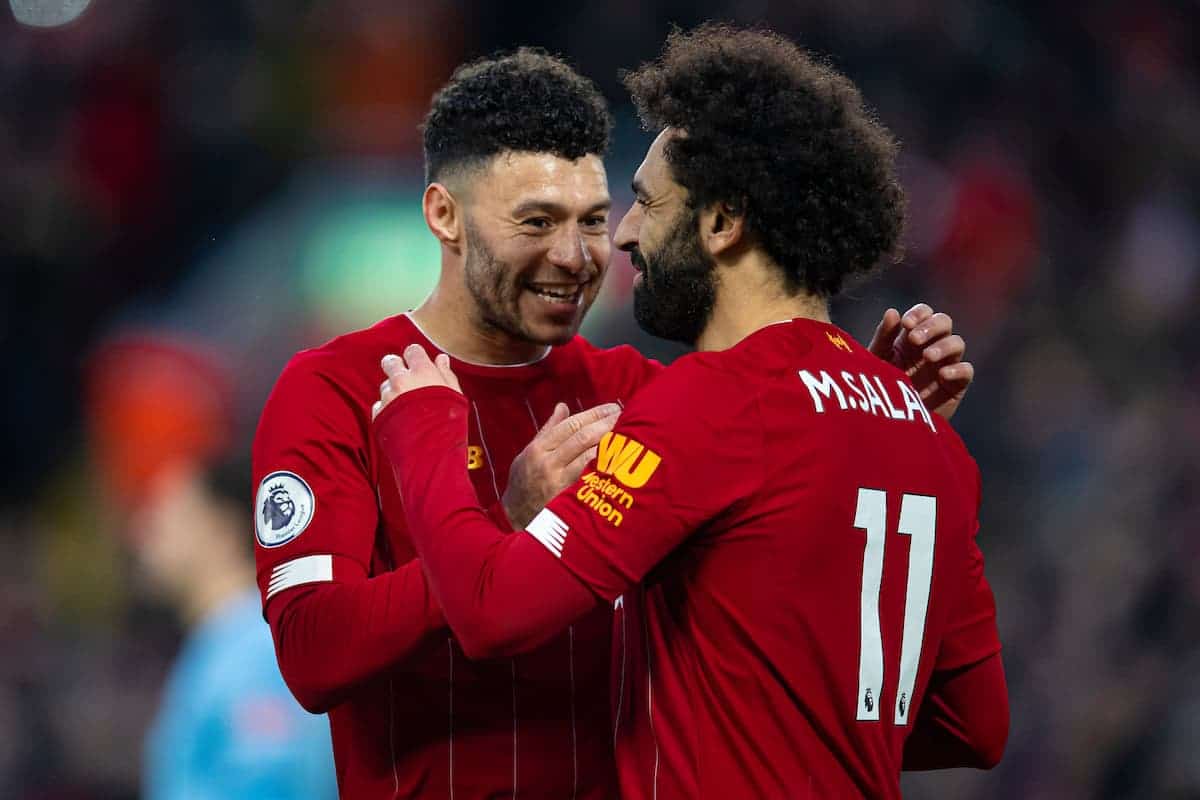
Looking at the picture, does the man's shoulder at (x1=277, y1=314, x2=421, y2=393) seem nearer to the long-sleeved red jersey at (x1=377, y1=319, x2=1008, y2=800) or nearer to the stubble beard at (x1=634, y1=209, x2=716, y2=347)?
the long-sleeved red jersey at (x1=377, y1=319, x2=1008, y2=800)

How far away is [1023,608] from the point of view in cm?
601

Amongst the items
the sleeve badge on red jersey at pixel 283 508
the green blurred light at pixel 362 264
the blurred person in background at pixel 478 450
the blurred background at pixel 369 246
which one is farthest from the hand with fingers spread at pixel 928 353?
the green blurred light at pixel 362 264

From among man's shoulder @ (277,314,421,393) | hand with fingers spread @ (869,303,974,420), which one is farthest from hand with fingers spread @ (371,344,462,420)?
hand with fingers spread @ (869,303,974,420)

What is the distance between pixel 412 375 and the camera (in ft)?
7.16

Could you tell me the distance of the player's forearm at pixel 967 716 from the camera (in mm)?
2465

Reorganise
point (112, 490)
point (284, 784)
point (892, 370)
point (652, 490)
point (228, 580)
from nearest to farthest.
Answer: point (652, 490) < point (892, 370) < point (284, 784) < point (228, 580) < point (112, 490)

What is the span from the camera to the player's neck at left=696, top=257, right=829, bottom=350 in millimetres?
2219

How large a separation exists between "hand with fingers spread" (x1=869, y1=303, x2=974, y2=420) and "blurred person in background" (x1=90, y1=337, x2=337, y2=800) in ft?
8.10

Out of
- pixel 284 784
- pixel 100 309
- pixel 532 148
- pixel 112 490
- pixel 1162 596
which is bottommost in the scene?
pixel 1162 596

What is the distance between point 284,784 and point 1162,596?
3853 millimetres

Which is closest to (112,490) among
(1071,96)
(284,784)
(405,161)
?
(405,161)

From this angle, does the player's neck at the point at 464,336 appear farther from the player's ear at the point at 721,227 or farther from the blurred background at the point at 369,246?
the blurred background at the point at 369,246

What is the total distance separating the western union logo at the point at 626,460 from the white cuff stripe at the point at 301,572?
1.84 ft

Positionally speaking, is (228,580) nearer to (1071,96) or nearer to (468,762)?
(468,762)
